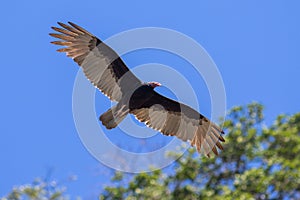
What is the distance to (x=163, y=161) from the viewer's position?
15422mm

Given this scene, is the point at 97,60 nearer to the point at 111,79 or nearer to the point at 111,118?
the point at 111,79

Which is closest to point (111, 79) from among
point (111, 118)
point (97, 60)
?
point (97, 60)

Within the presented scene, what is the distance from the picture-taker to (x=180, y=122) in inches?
581

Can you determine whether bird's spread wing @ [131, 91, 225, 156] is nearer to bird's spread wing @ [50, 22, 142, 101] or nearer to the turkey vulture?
the turkey vulture

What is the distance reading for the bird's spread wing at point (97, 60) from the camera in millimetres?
13844

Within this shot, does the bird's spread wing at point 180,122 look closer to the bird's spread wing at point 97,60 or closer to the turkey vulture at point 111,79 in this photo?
the turkey vulture at point 111,79

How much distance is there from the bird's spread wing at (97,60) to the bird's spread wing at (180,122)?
23.4 inches

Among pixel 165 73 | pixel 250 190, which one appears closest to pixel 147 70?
pixel 165 73

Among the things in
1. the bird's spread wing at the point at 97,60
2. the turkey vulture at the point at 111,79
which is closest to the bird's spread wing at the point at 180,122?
the turkey vulture at the point at 111,79

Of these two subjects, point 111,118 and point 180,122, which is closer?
point 111,118

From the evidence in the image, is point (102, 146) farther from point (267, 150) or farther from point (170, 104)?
point (267, 150)

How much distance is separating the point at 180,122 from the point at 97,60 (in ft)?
5.74

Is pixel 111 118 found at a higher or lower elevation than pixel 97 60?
lower

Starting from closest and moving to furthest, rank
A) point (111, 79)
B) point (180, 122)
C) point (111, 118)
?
point (111, 118) < point (111, 79) < point (180, 122)
